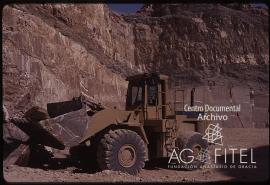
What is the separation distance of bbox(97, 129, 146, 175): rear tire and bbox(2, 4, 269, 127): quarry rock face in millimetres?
6699

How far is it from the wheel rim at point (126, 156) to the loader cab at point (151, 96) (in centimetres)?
101

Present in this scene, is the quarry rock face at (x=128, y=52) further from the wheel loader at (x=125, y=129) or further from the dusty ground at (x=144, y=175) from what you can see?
the dusty ground at (x=144, y=175)

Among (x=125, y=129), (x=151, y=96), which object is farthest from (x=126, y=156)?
(x=151, y=96)

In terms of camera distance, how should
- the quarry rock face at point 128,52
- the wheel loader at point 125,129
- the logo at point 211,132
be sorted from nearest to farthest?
the wheel loader at point 125,129
the logo at point 211,132
the quarry rock face at point 128,52

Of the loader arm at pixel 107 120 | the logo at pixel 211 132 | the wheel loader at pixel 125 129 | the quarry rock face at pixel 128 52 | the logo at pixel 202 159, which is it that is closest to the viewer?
the wheel loader at pixel 125 129

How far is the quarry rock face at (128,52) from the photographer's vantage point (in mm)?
21047

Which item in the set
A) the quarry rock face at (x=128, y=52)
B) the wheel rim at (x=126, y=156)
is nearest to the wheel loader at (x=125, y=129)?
the wheel rim at (x=126, y=156)

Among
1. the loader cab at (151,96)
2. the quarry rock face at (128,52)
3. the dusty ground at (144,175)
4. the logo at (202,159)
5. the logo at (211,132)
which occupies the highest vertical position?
the quarry rock face at (128,52)

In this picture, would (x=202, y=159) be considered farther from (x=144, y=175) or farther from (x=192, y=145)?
(x=144, y=175)

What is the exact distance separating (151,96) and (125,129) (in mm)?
1161

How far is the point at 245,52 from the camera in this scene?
59.4 m

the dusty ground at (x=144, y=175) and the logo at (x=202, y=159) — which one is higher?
the logo at (x=202, y=159)

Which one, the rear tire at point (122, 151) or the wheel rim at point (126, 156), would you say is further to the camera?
the wheel rim at point (126, 156)

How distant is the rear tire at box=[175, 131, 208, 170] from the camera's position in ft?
35.0
